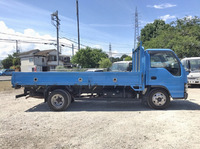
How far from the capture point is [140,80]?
5277 mm

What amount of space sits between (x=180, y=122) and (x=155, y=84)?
1587mm

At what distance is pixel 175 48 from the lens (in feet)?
52.6

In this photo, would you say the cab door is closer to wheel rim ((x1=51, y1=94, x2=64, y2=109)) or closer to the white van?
wheel rim ((x1=51, y1=94, x2=64, y2=109))

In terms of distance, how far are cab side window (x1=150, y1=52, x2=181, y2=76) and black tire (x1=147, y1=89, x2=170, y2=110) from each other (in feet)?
2.90

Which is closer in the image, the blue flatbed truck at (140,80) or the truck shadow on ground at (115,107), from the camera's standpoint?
the blue flatbed truck at (140,80)

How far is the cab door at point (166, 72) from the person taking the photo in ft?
17.5

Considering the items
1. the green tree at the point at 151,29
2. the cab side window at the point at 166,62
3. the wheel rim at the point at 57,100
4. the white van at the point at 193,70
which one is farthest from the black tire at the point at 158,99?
the green tree at the point at 151,29

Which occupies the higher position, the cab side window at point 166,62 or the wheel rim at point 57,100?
the cab side window at point 166,62

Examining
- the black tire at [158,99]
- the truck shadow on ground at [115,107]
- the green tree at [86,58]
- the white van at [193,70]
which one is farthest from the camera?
the green tree at [86,58]

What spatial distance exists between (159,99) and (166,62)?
1487 millimetres

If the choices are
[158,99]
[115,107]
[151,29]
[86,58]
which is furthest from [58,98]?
[151,29]

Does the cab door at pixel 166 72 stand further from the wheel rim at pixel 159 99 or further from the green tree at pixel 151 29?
the green tree at pixel 151 29

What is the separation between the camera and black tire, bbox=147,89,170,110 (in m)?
5.43

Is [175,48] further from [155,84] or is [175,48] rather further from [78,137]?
[78,137]
